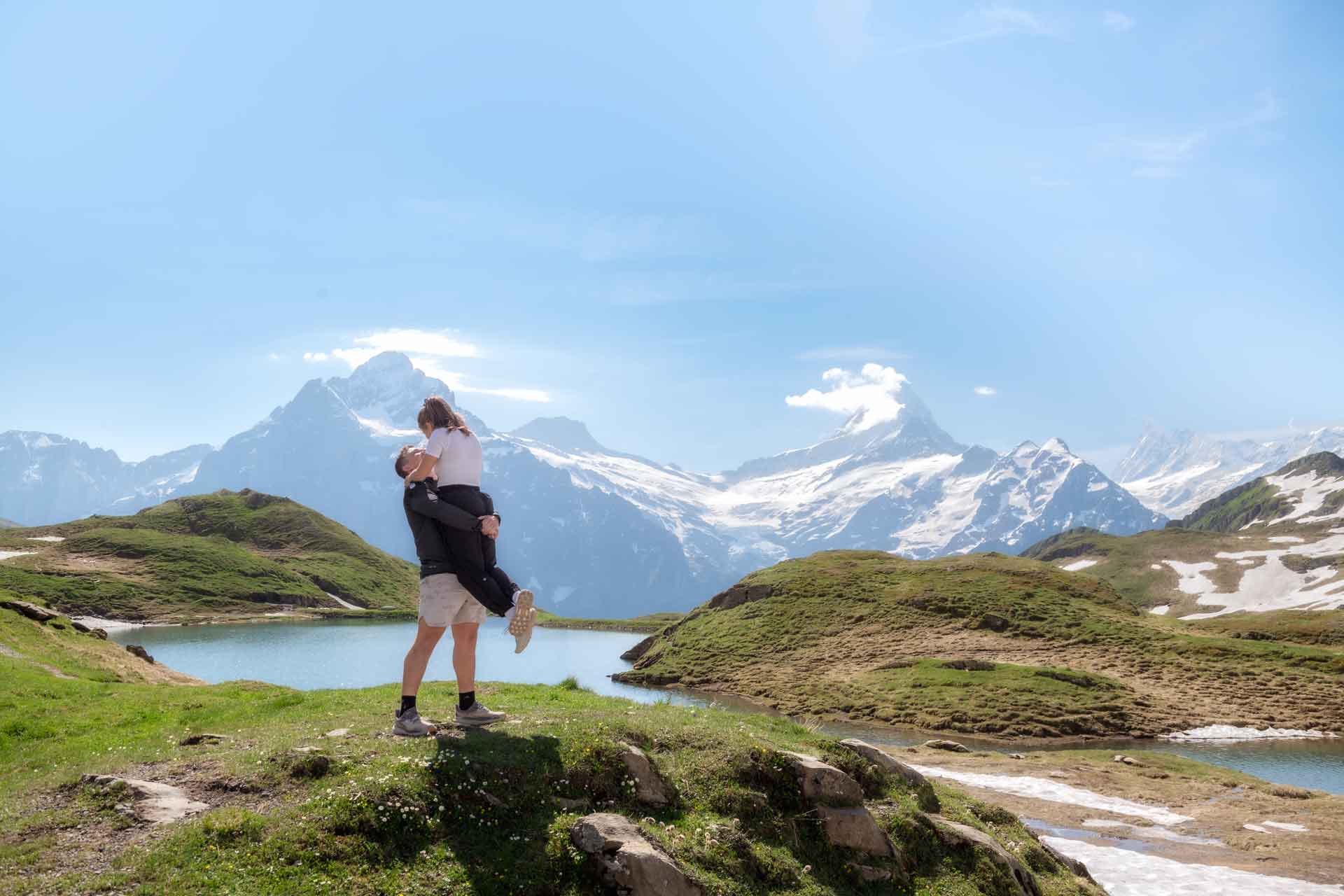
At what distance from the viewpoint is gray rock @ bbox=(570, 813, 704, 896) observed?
10.9 metres

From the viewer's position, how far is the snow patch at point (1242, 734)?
54469 millimetres

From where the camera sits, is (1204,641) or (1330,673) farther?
(1204,641)

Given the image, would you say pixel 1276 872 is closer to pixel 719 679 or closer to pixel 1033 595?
pixel 719 679

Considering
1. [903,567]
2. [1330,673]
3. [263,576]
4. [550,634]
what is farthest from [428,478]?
[263,576]

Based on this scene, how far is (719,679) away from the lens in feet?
259

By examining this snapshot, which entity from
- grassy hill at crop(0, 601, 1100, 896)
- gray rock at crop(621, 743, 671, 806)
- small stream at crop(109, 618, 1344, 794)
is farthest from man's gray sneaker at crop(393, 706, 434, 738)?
small stream at crop(109, 618, 1344, 794)

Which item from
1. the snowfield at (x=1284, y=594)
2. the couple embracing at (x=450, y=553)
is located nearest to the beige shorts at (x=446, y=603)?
the couple embracing at (x=450, y=553)

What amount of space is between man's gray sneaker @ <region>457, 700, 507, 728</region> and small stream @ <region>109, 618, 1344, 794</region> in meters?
19.7

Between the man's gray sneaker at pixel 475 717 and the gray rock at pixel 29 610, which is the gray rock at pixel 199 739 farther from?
the gray rock at pixel 29 610

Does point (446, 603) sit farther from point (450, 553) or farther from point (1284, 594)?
point (1284, 594)

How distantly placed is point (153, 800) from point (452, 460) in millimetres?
6479

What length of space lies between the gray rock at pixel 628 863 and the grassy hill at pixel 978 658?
51063 mm

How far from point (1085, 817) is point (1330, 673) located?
5666 cm

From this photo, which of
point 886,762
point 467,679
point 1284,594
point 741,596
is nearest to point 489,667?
point 741,596
